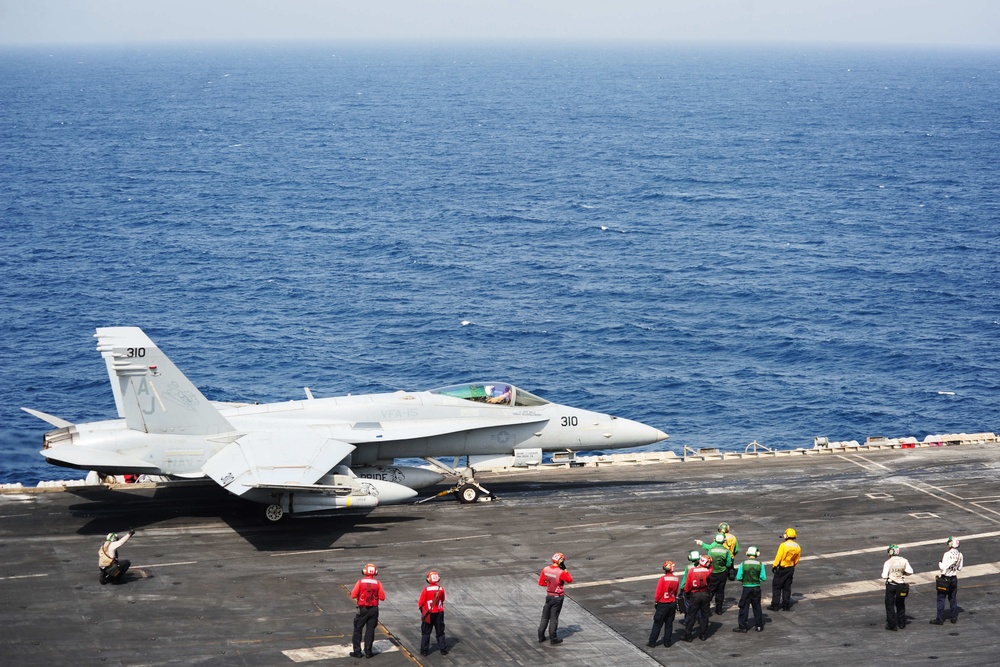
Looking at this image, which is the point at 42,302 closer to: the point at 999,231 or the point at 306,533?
the point at 306,533

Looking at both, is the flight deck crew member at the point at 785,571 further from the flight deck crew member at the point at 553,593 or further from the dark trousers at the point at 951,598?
the flight deck crew member at the point at 553,593

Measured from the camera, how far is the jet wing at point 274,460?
97.4 ft

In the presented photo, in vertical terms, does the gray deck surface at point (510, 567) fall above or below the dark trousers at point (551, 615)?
below

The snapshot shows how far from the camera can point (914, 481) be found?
3603 centimetres

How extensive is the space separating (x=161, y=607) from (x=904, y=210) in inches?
3822

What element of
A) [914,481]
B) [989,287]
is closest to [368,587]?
[914,481]

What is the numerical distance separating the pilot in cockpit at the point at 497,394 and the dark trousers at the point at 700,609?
12.5 meters

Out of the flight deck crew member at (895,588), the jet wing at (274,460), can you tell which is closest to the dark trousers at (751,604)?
the flight deck crew member at (895,588)

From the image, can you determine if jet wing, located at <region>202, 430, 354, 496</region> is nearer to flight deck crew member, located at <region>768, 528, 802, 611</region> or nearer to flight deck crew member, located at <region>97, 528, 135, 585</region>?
flight deck crew member, located at <region>97, 528, 135, 585</region>

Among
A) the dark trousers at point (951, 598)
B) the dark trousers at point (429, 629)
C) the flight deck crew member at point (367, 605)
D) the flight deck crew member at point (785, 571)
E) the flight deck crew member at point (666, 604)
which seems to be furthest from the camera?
the flight deck crew member at point (785, 571)

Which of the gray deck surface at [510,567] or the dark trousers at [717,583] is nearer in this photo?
the gray deck surface at [510,567]

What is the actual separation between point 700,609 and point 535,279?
59.8 metres

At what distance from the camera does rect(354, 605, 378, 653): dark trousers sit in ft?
72.1

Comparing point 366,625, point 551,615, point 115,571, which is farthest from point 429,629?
point 115,571
